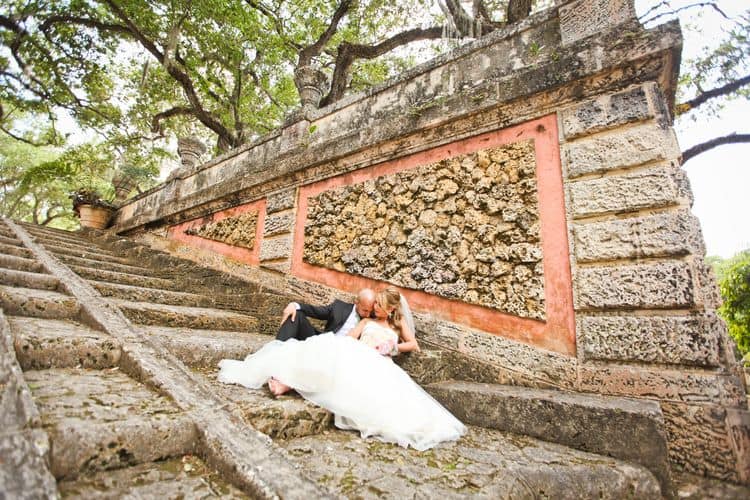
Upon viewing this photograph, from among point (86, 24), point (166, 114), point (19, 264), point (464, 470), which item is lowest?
point (464, 470)

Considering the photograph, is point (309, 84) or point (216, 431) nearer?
point (216, 431)

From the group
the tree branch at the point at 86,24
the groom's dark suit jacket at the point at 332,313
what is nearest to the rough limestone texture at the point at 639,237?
the groom's dark suit jacket at the point at 332,313

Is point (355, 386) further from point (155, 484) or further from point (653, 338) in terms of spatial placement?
point (653, 338)

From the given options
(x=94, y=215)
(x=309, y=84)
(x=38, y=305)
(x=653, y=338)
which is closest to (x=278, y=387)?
(x=38, y=305)

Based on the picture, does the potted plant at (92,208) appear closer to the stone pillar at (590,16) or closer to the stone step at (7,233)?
the stone step at (7,233)

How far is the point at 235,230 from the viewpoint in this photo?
199 inches

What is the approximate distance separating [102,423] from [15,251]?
4.01 m

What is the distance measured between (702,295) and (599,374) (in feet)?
2.58

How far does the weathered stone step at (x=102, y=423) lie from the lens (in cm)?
120

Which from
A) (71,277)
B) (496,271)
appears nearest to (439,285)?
(496,271)

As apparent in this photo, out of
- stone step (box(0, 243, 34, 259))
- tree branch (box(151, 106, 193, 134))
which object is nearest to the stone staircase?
stone step (box(0, 243, 34, 259))

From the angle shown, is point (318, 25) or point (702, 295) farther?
point (318, 25)

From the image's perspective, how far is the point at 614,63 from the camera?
266 centimetres

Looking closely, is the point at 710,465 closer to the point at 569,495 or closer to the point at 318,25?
the point at 569,495
